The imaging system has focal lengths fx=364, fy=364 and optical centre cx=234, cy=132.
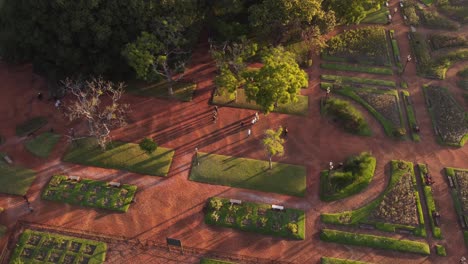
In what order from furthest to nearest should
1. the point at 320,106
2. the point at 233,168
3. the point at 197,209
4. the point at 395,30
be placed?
the point at 395,30 → the point at 320,106 → the point at 233,168 → the point at 197,209

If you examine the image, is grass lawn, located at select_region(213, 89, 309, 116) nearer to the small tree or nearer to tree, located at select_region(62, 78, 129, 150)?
the small tree

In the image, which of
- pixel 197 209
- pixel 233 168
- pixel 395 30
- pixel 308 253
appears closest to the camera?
pixel 308 253

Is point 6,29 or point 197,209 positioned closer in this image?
point 197,209

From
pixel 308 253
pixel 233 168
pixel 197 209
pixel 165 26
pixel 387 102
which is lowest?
pixel 308 253

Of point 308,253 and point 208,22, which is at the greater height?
point 208,22

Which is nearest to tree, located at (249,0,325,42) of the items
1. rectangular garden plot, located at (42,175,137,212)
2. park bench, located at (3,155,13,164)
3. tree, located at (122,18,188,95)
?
tree, located at (122,18,188,95)

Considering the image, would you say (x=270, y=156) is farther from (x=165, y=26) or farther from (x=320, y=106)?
(x=165, y=26)

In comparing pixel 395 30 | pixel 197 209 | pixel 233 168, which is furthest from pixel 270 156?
pixel 395 30
